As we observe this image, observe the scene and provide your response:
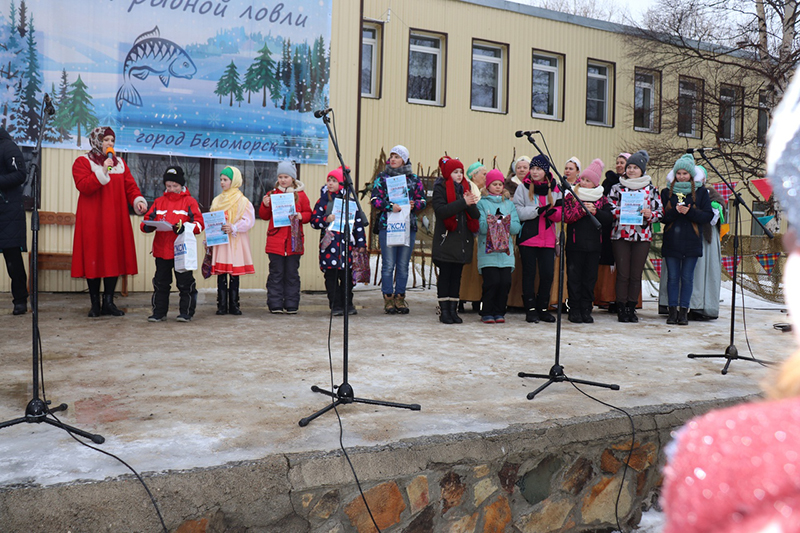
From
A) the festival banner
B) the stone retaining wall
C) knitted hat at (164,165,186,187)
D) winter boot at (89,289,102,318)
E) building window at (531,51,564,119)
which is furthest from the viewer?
building window at (531,51,564,119)

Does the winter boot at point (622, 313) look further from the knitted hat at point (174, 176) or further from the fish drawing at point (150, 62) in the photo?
the fish drawing at point (150, 62)

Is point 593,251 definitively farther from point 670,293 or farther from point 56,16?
point 56,16

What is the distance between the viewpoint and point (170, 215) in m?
6.91

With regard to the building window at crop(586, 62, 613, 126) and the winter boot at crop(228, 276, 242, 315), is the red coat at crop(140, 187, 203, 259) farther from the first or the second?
the building window at crop(586, 62, 613, 126)

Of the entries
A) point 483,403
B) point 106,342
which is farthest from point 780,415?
point 106,342

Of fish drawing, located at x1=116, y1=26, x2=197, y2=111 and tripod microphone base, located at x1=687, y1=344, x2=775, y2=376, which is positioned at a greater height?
fish drawing, located at x1=116, y1=26, x2=197, y2=111

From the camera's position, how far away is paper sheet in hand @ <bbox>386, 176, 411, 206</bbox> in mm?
7414

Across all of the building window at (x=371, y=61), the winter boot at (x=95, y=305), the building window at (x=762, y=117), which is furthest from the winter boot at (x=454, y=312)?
the building window at (x=762, y=117)

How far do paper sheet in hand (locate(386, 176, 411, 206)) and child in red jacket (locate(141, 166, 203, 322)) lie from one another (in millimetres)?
2018

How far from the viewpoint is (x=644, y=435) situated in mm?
3840

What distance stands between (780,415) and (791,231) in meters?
0.22

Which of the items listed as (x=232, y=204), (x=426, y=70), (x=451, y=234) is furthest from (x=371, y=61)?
(x=451, y=234)

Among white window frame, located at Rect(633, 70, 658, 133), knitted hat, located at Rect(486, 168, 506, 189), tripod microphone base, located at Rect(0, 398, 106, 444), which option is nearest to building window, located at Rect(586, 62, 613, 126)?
white window frame, located at Rect(633, 70, 658, 133)

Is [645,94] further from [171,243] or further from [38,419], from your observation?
[38,419]
